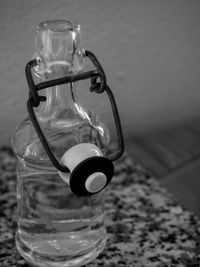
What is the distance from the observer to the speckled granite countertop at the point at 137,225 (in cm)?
61

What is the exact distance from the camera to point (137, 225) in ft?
2.23

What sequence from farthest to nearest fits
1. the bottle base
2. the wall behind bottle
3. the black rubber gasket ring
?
1. the wall behind bottle
2. the bottle base
3. the black rubber gasket ring

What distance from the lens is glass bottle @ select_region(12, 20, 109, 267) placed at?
0.56m

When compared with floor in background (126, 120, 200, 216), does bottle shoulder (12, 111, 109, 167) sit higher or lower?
higher

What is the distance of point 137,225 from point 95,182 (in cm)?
23

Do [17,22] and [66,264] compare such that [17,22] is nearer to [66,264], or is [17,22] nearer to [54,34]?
[54,34]

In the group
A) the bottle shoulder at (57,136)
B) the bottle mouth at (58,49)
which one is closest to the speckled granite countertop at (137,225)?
the bottle shoulder at (57,136)

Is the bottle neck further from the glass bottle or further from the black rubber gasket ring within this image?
the black rubber gasket ring

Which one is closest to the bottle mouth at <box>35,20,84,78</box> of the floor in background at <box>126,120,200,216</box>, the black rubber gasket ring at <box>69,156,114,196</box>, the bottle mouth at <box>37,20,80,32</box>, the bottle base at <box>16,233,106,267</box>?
the bottle mouth at <box>37,20,80,32</box>

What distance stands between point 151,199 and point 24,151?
25 cm

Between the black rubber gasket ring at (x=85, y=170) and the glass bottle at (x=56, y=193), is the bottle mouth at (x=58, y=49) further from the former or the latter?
the black rubber gasket ring at (x=85, y=170)

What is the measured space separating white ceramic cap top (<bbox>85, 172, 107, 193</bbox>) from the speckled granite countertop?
16 centimetres

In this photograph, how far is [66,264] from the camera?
59 centimetres

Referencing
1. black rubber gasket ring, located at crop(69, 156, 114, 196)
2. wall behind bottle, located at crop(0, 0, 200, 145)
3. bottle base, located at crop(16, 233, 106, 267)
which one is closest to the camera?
black rubber gasket ring, located at crop(69, 156, 114, 196)
